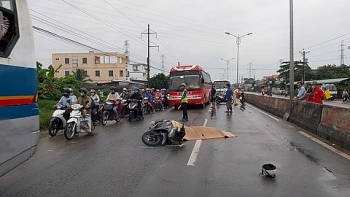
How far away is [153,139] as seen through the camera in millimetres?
10531

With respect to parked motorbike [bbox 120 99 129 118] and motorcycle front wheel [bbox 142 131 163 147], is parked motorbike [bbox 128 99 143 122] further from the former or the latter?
motorcycle front wheel [bbox 142 131 163 147]

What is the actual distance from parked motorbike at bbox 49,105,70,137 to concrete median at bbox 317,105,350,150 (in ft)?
28.0

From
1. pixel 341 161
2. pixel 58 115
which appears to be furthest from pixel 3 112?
pixel 58 115

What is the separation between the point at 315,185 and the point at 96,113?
39.1 ft

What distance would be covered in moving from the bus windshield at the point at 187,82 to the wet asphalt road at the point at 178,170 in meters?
16.5

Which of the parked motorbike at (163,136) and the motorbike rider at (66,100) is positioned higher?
the motorbike rider at (66,100)

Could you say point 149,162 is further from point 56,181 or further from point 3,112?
point 3,112

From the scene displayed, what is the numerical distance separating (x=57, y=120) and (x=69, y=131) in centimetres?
96

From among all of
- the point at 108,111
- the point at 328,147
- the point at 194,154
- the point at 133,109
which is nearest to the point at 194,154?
the point at 194,154

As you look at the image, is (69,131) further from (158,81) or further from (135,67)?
(135,67)

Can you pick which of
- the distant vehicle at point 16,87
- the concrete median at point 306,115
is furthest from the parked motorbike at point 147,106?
the distant vehicle at point 16,87

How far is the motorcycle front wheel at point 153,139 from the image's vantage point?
1044 centimetres

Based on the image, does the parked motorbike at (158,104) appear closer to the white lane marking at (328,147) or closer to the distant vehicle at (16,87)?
the white lane marking at (328,147)

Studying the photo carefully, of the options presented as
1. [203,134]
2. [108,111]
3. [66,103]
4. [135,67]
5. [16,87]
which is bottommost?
[203,134]
